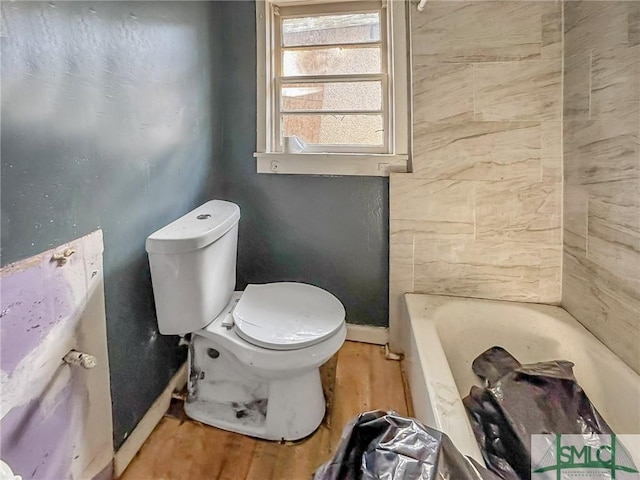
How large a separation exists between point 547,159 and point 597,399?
38.9 inches

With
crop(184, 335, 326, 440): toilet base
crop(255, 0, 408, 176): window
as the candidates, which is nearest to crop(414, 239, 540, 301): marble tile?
crop(255, 0, 408, 176): window

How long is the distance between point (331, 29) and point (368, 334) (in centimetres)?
163

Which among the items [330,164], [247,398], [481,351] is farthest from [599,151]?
[247,398]

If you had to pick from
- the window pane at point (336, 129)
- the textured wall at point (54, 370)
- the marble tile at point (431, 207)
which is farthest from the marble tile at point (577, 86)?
the textured wall at point (54, 370)

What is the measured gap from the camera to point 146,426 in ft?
4.57

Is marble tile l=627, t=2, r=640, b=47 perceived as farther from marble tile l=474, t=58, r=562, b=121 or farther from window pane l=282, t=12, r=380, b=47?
window pane l=282, t=12, r=380, b=47

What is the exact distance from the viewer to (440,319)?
1.66 m

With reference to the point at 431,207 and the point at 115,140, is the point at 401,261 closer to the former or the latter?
the point at 431,207

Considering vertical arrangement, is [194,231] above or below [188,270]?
above

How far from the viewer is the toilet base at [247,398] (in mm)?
1413

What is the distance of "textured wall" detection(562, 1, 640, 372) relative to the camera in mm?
1230

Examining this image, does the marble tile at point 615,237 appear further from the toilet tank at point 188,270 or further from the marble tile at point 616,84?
the toilet tank at point 188,270

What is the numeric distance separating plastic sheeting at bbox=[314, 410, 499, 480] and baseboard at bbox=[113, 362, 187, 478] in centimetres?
85

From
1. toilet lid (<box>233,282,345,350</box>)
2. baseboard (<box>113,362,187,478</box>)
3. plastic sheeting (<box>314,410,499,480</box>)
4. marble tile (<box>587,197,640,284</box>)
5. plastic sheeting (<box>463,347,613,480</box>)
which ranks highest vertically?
marble tile (<box>587,197,640,284</box>)
